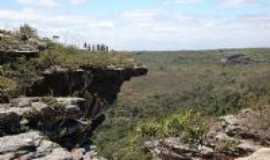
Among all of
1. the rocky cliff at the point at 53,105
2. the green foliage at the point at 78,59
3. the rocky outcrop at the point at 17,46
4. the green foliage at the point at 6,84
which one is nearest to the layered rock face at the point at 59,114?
the rocky cliff at the point at 53,105

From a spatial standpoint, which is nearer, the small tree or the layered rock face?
the layered rock face

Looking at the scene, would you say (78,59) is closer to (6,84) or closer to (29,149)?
(6,84)

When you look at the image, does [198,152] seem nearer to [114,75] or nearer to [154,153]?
[154,153]

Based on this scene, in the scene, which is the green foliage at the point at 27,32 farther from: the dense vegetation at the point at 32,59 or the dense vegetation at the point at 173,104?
the dense vegetation at the point at 173,104

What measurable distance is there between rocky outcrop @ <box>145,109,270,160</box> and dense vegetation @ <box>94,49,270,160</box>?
0.70 meters

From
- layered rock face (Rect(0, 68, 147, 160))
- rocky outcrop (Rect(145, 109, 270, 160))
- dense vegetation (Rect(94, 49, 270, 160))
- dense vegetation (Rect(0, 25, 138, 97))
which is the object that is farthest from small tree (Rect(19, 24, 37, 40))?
rocky outcrop (Rect(145, 109, 270, 160))

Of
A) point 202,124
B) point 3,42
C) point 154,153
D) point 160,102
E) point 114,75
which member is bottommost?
point 160,102

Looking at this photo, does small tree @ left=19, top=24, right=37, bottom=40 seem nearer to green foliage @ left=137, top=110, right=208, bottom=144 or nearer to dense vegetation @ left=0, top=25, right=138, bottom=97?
dense vegetation @ left=0, top=25, right=138, bottom=97

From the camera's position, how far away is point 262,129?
31438 millimetres

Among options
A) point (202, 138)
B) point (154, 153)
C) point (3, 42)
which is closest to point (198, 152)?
point (202, 138)

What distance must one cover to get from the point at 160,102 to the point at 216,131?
84.7 m

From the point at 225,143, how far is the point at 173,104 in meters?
82.5

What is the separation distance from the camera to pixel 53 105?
59.4ft

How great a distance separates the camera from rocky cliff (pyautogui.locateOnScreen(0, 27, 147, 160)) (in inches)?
596
